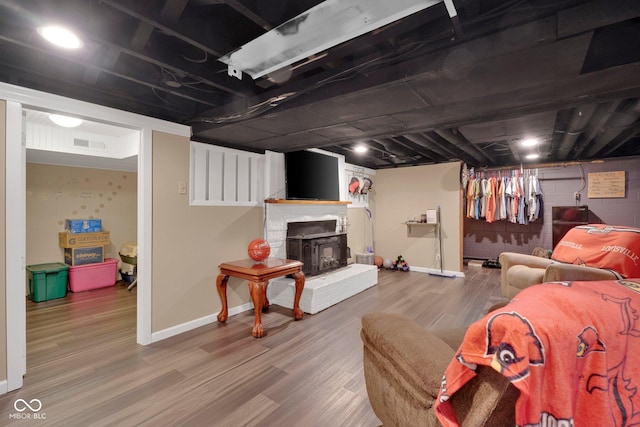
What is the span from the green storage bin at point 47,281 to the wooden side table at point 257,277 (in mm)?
2641

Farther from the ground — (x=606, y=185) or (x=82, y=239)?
(x=606, y=185)

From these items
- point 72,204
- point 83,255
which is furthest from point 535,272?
point 72,204

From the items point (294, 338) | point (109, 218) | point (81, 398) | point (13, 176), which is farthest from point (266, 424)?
point (109, 218)

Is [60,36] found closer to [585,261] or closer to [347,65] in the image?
[347,65]

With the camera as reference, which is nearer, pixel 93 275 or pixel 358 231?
pixel 93 275

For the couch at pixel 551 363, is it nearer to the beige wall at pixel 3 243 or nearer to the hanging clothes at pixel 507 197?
the beige wall at pixel 3 243

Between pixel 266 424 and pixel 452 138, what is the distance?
369 cm

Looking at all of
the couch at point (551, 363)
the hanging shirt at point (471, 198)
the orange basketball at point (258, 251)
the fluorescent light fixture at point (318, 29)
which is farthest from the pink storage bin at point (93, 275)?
the hanging shirt at point (471, 198)

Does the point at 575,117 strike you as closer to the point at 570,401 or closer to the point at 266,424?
the point at 570,401

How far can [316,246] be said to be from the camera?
4.11 m

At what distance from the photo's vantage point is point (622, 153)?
196 inches

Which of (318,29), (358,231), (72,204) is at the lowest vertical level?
(358,231)

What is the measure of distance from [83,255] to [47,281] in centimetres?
56

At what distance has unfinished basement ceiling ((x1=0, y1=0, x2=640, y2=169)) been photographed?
4.49 feet
